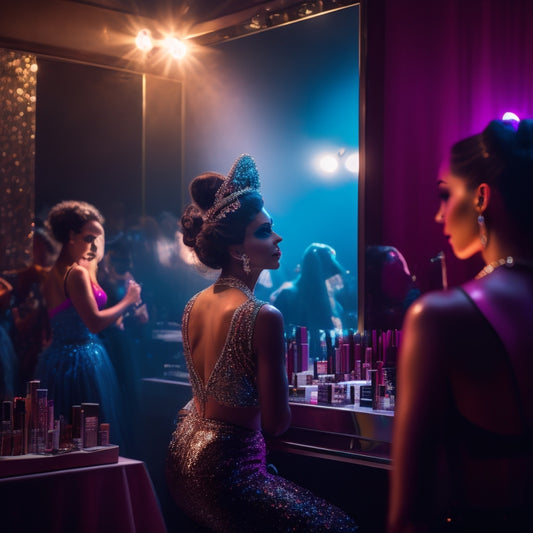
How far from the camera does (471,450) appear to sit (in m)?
1.02

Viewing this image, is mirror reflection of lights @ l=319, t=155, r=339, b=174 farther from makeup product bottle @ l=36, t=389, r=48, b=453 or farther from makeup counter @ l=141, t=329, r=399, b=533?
makeup product bottle @ l=36, t=389, r=48, b=453

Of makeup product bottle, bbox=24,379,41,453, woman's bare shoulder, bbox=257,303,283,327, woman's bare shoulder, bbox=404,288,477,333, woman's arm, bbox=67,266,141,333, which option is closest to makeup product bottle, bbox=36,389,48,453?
makeup product bottle, bbox=24,379,41,453

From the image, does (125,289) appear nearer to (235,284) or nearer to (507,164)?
(235,284)

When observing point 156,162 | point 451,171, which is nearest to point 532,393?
point 451,171

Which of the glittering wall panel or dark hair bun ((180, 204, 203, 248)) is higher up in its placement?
the glittering wall panel

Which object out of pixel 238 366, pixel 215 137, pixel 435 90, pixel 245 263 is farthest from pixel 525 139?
pixel 215 137

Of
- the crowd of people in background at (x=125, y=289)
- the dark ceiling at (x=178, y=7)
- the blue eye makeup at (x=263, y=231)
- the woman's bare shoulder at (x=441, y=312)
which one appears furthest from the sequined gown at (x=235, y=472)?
the dark ceiling at (x=178, y=7)

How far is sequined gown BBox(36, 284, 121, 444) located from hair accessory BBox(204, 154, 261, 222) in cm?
190

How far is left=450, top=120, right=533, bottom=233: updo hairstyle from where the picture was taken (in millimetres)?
1131

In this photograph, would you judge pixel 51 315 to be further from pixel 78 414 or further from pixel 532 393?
pixel 532 393

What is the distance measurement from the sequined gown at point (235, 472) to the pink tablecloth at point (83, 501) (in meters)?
0.31

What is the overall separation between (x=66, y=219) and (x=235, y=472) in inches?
98.9

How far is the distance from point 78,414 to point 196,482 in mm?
615

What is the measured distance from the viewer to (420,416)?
1.01 metres
